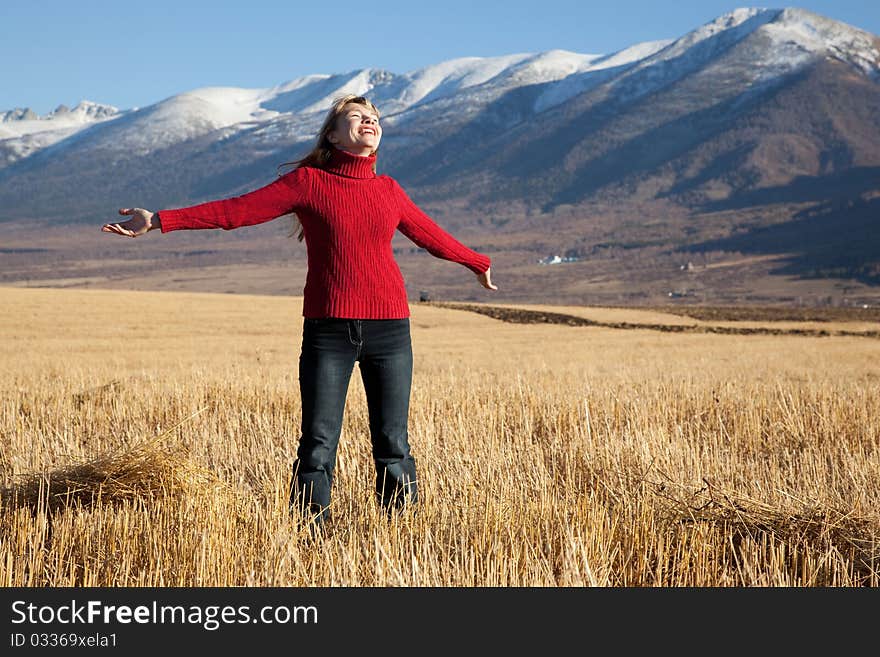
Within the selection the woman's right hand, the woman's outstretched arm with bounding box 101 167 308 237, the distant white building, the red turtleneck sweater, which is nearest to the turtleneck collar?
the red turtleneck sweater

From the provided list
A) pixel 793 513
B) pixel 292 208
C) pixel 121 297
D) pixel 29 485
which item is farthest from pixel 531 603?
pixel 121 297

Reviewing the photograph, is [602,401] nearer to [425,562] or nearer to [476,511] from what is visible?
[476,511]

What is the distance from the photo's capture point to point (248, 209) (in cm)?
443

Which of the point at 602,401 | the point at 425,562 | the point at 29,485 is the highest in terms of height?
the point at 602,401

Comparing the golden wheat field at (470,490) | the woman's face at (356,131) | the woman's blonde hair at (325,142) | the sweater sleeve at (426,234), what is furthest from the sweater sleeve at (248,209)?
the golden wheat field at (470,490)

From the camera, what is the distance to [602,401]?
30.1 feet

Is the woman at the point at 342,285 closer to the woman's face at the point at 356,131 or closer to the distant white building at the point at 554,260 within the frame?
the woman's face at the point at 356,131

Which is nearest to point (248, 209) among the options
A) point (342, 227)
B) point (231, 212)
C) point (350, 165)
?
point (231, 212)

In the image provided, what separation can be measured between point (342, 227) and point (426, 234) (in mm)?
489

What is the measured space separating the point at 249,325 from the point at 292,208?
32.7 m

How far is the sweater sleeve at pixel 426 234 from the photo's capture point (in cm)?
476

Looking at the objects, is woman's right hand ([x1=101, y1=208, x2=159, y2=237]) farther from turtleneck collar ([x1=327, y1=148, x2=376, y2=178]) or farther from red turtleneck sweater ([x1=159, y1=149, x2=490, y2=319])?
turtleneck collar ([x1=327, y1=148, x2=376, y2=178])

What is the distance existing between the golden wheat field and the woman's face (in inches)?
58.6

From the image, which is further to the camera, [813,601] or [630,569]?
[630,569]
